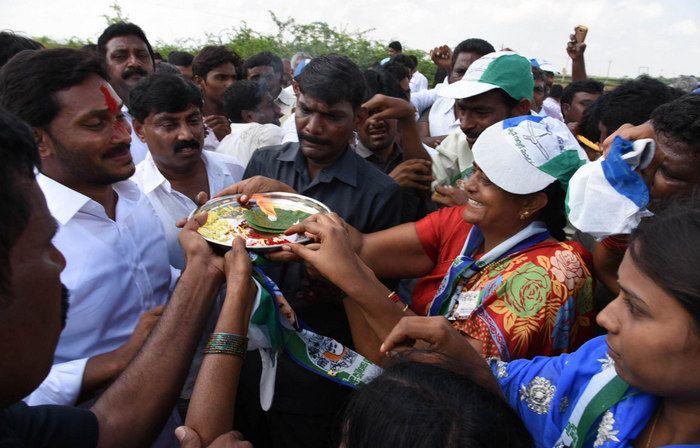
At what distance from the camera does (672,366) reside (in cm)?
137

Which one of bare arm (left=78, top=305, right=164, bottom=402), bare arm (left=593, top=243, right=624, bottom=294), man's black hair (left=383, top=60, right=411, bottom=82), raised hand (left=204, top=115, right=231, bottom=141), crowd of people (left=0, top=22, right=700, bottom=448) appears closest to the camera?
crowd of people (left=0, top=22, right=700, bottom=448)

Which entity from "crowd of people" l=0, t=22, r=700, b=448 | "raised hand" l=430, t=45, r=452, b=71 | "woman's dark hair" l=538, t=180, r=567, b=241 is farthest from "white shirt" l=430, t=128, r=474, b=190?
"raised hand" l=430, t=45, r=452, b=71

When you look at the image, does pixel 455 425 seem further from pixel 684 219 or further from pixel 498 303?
pixel 498 303

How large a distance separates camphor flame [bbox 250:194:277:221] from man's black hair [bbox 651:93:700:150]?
1836mm

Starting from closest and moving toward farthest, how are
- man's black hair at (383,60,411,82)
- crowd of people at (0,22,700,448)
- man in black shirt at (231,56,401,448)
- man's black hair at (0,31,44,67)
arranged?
crowd of people at (0,22,700,448), man in black shirt at (231,56,401,448), man's black hair at (0,31,44,67), man's black hair at (383,60,411,82)

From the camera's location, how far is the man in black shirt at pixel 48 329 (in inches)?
47.0

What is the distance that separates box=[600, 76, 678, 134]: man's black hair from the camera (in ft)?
10.5

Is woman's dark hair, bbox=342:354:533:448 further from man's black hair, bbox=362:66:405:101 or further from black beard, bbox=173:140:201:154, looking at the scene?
man's black hair, bbox=362:66:405:101

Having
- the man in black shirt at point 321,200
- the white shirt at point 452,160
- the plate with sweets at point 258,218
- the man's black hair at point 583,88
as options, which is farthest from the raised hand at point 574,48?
the plate with sweets at point 258,218

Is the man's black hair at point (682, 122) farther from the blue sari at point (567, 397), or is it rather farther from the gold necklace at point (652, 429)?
the gold necklace at point (652, 429)

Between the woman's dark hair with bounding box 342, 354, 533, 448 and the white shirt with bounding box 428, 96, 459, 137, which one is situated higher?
the woman's dark hair with bounding box 342, 354, 533, 448

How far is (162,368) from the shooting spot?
1.92 meters

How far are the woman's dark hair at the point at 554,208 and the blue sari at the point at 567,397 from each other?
795mm

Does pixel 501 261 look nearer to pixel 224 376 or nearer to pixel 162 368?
pixel 224 376
